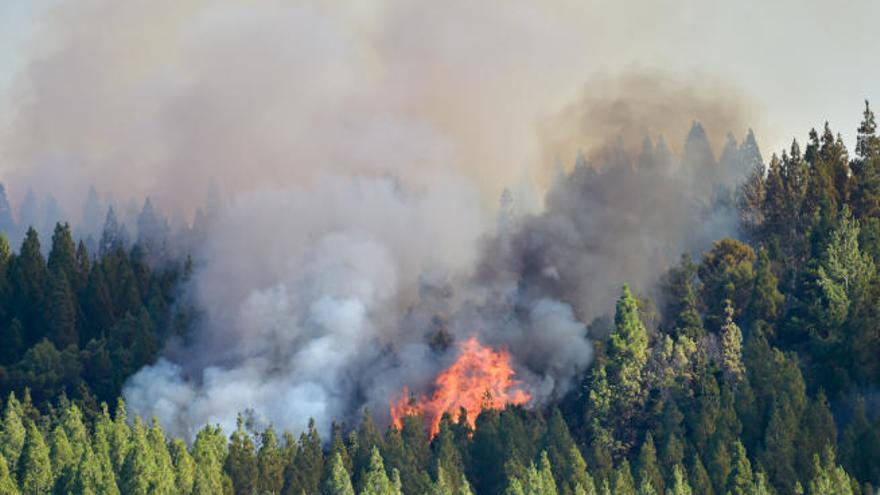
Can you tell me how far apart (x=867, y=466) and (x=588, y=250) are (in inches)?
1985

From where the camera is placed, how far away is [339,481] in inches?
5802

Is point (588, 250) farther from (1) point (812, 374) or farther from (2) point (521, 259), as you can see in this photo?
(1) point (812, 374)

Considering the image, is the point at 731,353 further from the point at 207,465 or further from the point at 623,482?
the point at 207,465

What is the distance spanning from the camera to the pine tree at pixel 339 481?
482 ft

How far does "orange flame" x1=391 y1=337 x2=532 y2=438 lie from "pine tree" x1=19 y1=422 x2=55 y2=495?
27812 mm

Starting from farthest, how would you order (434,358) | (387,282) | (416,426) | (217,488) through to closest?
(387,282)
(434,358)
(416,426)
(217,488)

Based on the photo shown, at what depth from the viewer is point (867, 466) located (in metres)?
148

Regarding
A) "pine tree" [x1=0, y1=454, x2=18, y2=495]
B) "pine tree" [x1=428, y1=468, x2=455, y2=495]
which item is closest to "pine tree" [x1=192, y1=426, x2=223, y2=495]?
"pine tree" [x1=0, y1=454, x2=18, y2=495]

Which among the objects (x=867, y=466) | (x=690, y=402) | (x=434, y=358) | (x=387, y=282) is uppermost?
(x=387, y=282)

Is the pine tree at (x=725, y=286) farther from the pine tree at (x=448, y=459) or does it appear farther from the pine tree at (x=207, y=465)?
the pine tree at (x=207, y=465)

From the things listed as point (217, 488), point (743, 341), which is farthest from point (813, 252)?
point (217, 488)

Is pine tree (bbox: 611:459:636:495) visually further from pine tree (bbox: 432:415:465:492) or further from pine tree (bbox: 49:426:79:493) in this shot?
pine tree (bbox: 49:426:79:493)

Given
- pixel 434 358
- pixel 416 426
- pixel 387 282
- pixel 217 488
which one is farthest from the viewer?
pixel 387 282

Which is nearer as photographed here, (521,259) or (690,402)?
(690,402)
